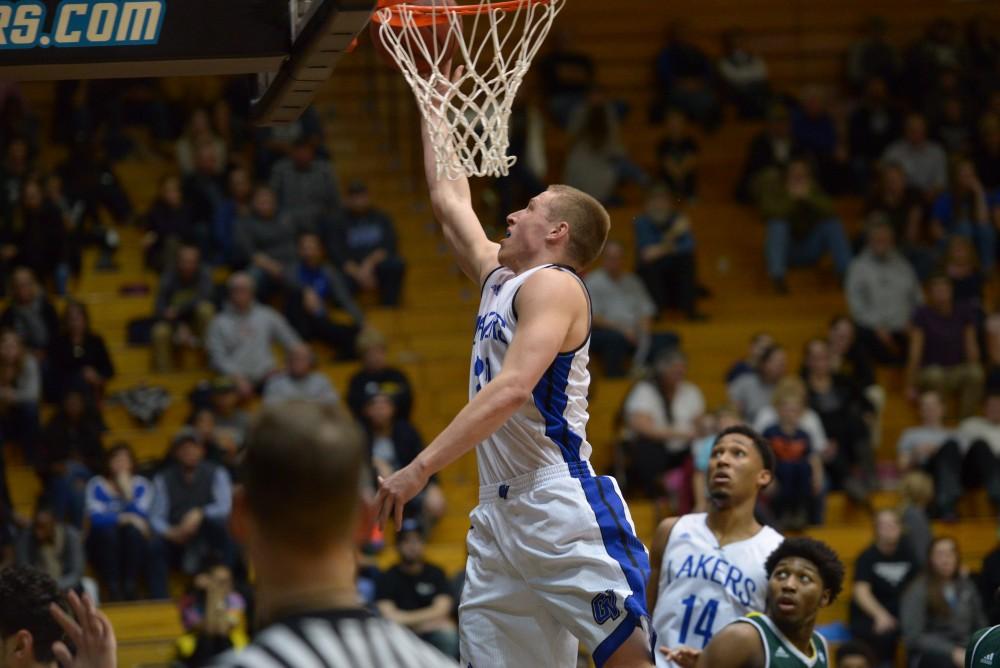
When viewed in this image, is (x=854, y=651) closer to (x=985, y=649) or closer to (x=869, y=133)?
(x=985, y=649)

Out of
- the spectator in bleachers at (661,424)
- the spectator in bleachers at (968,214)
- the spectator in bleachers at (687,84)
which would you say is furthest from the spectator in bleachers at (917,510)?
the spectator in bleachers at (687,84)

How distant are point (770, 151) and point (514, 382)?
12.5 m

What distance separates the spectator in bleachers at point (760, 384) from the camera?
13.5 meters

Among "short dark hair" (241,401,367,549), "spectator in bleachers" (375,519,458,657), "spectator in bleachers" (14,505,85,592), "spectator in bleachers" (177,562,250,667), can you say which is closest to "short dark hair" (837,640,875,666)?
"spectator in bleachers" (375,519,458,657)

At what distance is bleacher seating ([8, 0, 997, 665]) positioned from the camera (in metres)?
13.2

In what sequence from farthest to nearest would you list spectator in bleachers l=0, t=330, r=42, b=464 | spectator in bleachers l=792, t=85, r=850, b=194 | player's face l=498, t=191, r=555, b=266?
spectator in bleachers l=792, t=85, r=850, b=194 < spectator in bleachers l=0, t=330, r=42, b=464 < player's face l=498, t=191, r=555, b=266

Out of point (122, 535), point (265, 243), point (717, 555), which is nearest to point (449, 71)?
point (717, 555)

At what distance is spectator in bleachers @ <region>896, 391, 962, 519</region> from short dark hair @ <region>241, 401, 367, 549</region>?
11313 millimetres

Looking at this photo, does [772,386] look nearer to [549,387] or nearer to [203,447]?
[203,447]

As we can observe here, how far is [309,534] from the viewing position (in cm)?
253

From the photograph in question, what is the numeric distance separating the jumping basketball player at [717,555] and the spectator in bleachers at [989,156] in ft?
36.7

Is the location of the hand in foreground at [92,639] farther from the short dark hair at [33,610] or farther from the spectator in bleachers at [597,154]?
the spectator in bleachers at [597,154]

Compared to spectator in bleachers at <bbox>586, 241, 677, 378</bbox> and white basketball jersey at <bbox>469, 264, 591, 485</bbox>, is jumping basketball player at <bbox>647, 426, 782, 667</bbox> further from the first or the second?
spectator in bleachers at <bbox>586, 241, 677, 378</bbox>

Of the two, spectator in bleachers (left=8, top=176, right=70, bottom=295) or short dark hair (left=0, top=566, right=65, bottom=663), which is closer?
short dark hair (left=0, top=566, right=65, bottom=663)
